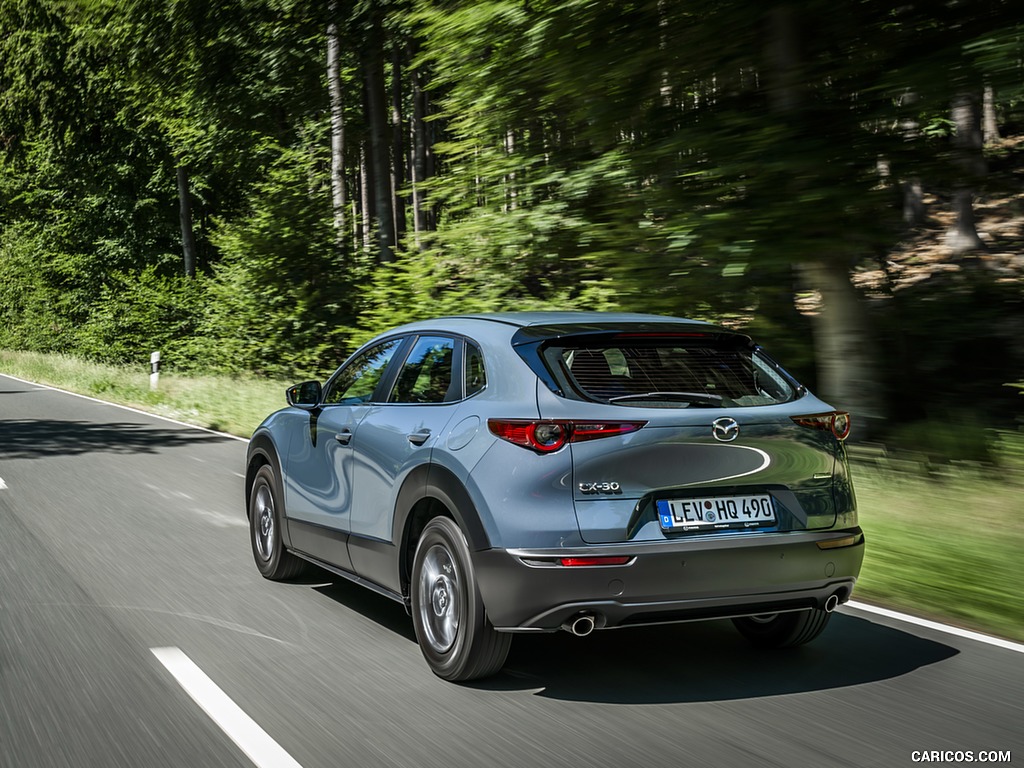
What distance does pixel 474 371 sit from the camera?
5.11 meters

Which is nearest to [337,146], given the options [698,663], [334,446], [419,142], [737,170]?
[419,142]

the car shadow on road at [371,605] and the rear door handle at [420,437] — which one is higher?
the rear door handle at [420,437]

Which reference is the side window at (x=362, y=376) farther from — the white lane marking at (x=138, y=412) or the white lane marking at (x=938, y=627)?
the white lane marking at (x=138, y=412)

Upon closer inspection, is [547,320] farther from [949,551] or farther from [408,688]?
[949,551]

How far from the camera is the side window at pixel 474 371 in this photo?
197 inches

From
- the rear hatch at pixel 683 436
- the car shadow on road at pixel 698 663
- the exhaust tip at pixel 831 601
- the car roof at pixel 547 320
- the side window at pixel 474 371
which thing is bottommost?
the car shadow on road at pixel 698 663

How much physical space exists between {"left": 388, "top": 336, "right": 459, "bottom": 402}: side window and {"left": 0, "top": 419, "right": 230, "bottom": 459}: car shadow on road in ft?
31.5

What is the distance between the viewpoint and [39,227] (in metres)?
46.1

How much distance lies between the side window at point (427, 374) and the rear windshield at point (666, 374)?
2.09 feet

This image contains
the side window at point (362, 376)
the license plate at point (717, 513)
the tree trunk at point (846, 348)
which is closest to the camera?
the license plate at point (717, 513)

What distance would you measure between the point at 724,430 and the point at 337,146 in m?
22.5

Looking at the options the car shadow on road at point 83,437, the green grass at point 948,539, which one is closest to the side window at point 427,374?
the green grass at point 948,539

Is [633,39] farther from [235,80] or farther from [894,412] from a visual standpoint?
[235,80]

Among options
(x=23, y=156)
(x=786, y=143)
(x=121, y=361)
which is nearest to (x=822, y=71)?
(x=786, y=143)
